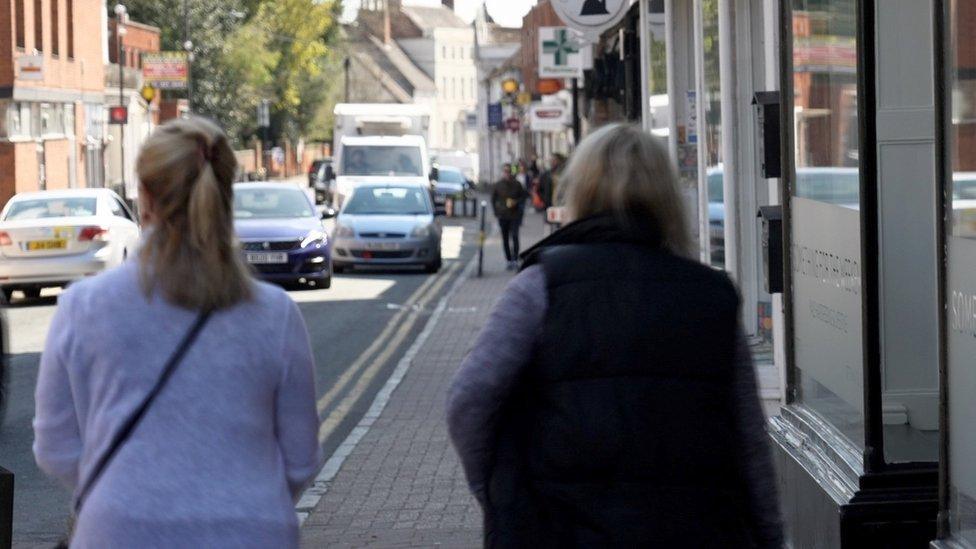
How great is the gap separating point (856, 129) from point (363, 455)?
4854 millimetres

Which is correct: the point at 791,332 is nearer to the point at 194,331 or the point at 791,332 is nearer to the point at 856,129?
the point at 856,129

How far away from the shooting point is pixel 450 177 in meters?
58.7

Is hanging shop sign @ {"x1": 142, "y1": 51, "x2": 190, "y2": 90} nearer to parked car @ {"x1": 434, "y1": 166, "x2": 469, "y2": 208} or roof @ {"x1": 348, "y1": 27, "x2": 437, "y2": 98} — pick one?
parked car @ {"x1": 434, "y1": 166, "x2": 469, "y2": 208}

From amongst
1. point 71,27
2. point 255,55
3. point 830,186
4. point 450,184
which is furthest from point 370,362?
point 255,55

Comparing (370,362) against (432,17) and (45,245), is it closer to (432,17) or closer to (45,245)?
(45,245)

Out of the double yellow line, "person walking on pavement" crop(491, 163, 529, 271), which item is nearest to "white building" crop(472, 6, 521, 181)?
"person walking on pavement" crop(491, 163, 529, 271)

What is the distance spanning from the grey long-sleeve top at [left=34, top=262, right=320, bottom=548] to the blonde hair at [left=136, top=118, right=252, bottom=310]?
0.04 m

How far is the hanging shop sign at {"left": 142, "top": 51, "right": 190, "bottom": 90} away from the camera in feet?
174

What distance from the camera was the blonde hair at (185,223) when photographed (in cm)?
323

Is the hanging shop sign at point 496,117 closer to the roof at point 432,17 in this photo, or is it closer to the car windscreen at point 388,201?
the car windscreen at point 388,201

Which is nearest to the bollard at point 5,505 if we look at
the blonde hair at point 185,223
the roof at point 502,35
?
the blonde hair at point 185,223

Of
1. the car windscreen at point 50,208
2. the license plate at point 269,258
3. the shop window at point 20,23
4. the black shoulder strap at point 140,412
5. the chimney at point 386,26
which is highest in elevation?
the chimney at point 386,26

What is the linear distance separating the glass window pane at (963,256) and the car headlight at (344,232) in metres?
22.3

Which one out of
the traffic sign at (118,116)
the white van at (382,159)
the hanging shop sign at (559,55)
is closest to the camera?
the hanging shop sign at (559,55)
